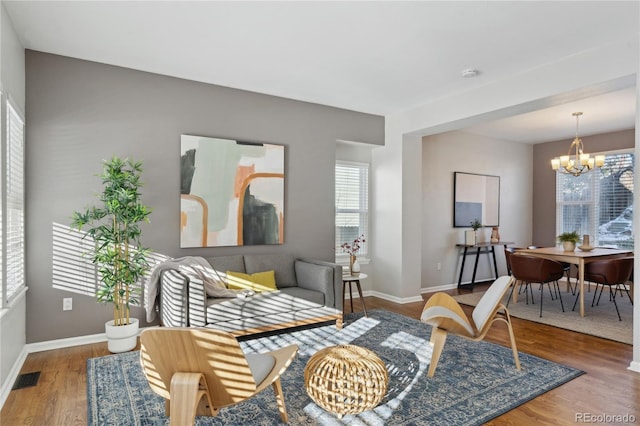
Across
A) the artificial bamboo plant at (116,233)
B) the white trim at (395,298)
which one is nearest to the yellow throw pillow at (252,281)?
the artificial bamboo plant at (116,233)

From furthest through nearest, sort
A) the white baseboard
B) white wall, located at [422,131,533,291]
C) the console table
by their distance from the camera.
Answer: the console table < white wall, located at [422,131,533,291] < the white baseboard

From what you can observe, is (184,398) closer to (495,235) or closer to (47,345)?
(47,345)

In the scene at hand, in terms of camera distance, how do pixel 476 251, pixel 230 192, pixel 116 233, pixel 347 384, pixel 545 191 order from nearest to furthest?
pixel 347 384 < pixel 116 233 < pixel 230 192 < pixel 476 251 < pixel 545 191

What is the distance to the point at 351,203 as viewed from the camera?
5867 mm

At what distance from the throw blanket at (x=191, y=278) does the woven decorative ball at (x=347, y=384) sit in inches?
63.6

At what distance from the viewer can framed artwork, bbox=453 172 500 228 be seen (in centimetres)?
675

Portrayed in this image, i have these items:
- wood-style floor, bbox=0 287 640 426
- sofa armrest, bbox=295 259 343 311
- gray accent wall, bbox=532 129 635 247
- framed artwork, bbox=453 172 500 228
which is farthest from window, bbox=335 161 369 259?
gray accent wall, bbox=532 129 635 247

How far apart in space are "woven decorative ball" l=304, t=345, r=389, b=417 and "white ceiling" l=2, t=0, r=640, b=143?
2387 mm

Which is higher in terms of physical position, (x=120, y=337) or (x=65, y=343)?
(x=120, y=337)

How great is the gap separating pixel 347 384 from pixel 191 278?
1.76m

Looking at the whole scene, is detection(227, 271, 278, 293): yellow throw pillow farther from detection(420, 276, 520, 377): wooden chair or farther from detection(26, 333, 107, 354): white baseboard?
detection(420, 276, 520, 377): wooden chair

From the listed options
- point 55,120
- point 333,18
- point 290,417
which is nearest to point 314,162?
point 333,18

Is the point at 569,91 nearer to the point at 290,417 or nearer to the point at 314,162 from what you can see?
the point at 314,162

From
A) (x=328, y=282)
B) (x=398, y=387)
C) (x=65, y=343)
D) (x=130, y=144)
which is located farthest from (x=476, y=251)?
(x=65, y=343)
